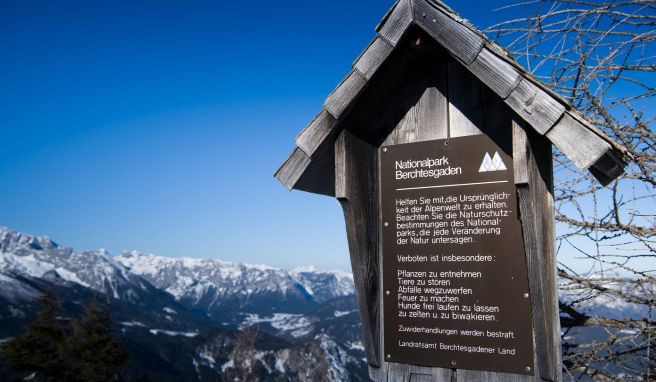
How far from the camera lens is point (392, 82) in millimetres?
4172

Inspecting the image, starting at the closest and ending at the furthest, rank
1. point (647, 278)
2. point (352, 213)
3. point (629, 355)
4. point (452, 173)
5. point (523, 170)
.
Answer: point (523, 170)
point (452, 173)
point (352, 213)
point (647, 278)
point (629, 355)

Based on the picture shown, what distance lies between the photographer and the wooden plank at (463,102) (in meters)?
3.86

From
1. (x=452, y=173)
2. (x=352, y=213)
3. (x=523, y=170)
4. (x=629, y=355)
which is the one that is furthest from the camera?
(x=629, y=355)

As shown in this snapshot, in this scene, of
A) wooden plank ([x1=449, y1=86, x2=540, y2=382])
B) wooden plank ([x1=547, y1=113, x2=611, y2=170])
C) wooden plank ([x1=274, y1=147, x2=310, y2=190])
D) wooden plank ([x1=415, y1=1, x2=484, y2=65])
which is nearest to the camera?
wooden plank ([x1=547, y1=113, x2=611, y2=170])

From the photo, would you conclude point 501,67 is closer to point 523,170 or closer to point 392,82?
point 523,170

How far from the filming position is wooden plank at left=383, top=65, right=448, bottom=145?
404 centimetres

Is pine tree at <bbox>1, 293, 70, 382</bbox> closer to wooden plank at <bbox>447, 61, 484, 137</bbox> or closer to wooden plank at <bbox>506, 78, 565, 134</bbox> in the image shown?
wooden plank at <bbox>447, 61, 484, 137</bbox>

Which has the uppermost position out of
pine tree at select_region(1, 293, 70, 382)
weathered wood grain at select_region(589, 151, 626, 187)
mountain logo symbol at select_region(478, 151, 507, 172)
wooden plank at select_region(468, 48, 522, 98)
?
wooden plank at select_region(468, 48, 522, 98)

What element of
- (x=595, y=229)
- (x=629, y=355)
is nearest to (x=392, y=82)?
(x=595, y=229)

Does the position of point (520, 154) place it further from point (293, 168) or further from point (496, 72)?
point (293, 168)

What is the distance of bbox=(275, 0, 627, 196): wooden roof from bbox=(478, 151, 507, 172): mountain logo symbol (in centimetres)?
43

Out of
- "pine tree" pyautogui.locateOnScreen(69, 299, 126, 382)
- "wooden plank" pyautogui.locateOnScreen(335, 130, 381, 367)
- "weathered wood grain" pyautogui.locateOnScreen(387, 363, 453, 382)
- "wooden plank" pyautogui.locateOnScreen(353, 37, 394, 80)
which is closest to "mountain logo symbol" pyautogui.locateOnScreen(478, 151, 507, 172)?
"wooden plank" pyautogui.locateOnScreen(335, 130, 381, 367)

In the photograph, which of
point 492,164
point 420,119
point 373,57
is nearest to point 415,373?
point 492,164

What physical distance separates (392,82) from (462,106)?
59 cm
